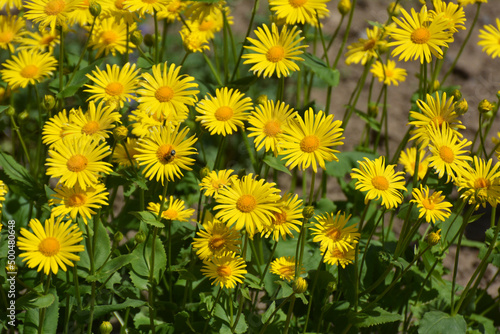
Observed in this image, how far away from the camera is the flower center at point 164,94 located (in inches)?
83.0

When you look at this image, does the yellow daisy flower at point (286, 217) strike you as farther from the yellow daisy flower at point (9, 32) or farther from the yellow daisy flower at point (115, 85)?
the yellow daisy flower at point (9, 32)

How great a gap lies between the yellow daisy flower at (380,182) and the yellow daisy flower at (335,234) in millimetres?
138

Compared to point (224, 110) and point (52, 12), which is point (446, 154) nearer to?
point (224, 110)

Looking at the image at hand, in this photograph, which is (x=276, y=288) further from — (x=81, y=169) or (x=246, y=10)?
(x=246, y=10)

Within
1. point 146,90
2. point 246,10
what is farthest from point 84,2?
point 246,10

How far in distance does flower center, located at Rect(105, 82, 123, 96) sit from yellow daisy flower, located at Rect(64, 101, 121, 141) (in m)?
0.10

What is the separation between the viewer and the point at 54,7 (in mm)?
2221

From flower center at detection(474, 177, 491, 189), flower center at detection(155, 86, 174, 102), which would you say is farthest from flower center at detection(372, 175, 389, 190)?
flower center at detection(155, 86, 174, 102)

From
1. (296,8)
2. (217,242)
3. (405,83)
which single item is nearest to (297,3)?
(296,8)

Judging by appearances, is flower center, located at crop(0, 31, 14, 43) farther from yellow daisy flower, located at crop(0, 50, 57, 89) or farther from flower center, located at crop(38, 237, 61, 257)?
flower center, located at crop(38, 237, 61, 257)

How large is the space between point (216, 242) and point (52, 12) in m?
1.12

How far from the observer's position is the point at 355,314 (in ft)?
7.21

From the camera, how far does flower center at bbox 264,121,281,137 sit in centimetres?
208

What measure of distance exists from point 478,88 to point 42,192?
3895 millimetres
